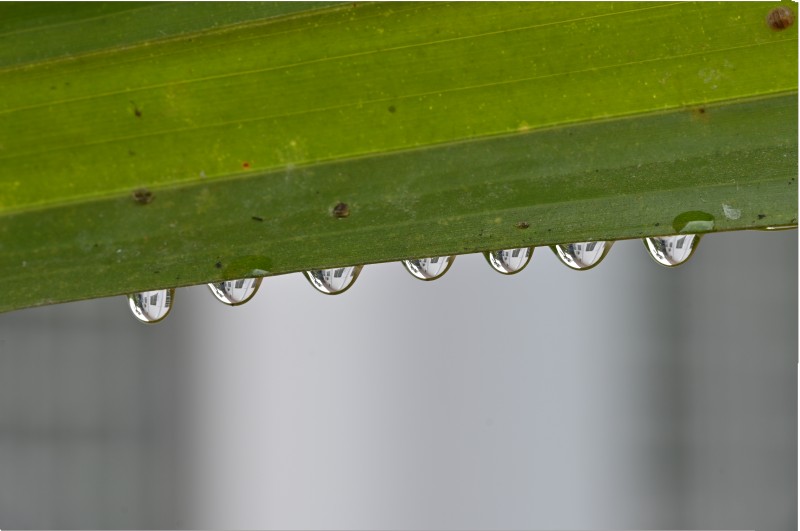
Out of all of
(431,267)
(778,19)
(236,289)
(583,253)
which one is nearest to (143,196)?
(236,289)

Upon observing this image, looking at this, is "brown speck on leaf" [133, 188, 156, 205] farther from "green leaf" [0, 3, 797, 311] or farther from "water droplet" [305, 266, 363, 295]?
"water droplet" [305, 266, 363, 295]

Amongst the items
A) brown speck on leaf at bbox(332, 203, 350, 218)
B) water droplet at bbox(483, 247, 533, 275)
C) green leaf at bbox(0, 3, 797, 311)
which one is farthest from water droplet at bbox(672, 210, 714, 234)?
brown speck on leaf at bbox(332, 203, 350, 218)

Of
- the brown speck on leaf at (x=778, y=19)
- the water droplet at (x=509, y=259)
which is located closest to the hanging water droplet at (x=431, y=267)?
the water droplet at (x=509, y=259)

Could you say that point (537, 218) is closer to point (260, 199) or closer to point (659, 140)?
point (659, 140)

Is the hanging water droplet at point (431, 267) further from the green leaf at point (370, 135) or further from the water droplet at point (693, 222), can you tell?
the water droplet at point (693, 222)

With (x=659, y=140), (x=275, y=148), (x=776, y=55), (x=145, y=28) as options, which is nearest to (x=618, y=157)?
(x=659, y=140)

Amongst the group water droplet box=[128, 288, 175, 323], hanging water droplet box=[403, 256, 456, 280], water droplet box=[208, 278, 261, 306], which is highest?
hanging water droplet box=[403, 256, 456, 280]

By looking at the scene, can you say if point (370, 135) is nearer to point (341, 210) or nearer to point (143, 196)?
point (341, 210)
